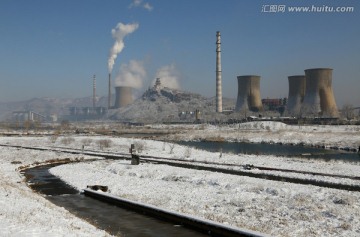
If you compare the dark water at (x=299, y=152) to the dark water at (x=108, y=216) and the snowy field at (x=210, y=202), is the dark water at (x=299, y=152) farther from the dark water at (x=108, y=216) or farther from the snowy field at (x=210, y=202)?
the dark water at (x=108, y=216)

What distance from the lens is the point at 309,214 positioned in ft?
42.7

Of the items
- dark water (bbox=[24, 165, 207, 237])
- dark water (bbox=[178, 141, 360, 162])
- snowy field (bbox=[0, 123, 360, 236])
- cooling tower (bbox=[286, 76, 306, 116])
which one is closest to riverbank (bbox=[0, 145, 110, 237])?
snowy field (bbox=[0, 123, 360, 236])

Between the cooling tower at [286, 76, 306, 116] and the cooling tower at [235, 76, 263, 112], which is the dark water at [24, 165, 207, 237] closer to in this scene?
the cooling tower at [286, 76, 306, 116]

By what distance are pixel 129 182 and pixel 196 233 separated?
1064cm

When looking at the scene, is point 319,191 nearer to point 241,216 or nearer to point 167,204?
point 241,216

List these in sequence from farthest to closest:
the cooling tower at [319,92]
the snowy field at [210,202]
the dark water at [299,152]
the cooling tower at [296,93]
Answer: the cooling tower at [296,93], the cooling tower at [319,92], the dark water at [299,152], the snowy field at [210,202]

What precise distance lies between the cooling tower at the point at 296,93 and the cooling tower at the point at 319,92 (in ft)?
18.5

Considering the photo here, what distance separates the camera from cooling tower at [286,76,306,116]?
124875 millimetres

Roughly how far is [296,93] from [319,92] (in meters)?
14.9

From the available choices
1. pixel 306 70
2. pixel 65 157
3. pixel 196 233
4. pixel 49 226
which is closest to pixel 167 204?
pixel 196 233

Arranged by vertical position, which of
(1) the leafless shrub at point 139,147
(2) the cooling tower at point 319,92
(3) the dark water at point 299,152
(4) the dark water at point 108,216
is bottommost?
(3) the dark water at point 299,152

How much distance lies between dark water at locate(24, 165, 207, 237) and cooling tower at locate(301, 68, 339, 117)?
101 meters

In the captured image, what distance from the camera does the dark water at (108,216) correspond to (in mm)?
11249

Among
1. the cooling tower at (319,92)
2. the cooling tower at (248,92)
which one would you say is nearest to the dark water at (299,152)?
the cooling tower at (319,92)
